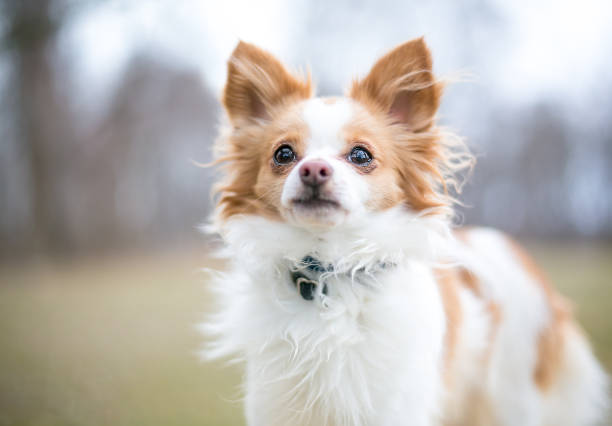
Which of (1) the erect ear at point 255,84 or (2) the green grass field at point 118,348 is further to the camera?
(2) the green grass field at point 118,348

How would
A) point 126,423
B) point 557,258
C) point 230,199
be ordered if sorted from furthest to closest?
point 557,258, point 126,423, point 230,199

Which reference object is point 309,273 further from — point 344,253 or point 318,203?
point 318,203

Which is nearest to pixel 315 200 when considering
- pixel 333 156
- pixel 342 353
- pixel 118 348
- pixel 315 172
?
pixel 315 172

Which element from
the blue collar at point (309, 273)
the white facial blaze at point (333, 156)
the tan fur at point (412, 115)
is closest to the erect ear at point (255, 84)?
the white facial blaze at point (333, 156)

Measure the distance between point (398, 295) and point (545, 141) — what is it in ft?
44.9

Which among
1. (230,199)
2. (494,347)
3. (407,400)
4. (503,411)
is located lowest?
(503,411)

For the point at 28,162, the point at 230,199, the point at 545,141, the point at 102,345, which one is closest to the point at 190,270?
the point at 28,162

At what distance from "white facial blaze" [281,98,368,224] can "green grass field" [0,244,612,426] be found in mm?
1489

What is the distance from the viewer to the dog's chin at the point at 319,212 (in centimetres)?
229

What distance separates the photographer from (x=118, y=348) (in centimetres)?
566

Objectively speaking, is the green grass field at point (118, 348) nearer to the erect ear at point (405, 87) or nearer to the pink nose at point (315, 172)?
the pink nose at point (315, 172)

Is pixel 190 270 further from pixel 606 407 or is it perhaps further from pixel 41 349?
pixel 606 407

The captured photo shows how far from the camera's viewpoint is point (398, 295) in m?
2.53

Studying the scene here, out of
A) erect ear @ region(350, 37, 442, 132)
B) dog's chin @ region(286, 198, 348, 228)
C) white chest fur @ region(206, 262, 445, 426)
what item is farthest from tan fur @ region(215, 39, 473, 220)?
white chest fur @ region(206, 262, 445, 426)
